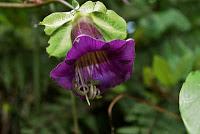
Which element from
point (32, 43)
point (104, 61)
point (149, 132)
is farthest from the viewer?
point (32, 43)

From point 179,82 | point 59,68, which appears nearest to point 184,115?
point 59,68

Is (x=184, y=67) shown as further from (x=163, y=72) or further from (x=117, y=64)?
(x=117, y=64)

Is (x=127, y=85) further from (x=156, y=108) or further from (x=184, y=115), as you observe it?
(x=184, y=115)

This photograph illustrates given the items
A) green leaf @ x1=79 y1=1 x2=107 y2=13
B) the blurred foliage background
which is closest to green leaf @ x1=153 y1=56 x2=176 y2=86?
the blurred foliage background

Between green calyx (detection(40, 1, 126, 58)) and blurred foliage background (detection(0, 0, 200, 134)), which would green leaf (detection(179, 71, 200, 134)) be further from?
blurred foliage background (detection(0, 0, 200, 134))

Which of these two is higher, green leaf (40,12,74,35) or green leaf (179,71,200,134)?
green leaf (40,12,74,35)

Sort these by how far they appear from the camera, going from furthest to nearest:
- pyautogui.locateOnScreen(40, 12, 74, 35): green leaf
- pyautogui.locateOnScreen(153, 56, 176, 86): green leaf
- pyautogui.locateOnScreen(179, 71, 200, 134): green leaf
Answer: pyautogui.locateOnScreen(153, 56, 176, 86): green leaf, pyautogui.locateOnScreen(40, 12, 74, 35): green leaf, pyautogui.locateOnScreen(179, 71, 200, 134): green leaf

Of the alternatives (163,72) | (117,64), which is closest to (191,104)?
(117,64)
